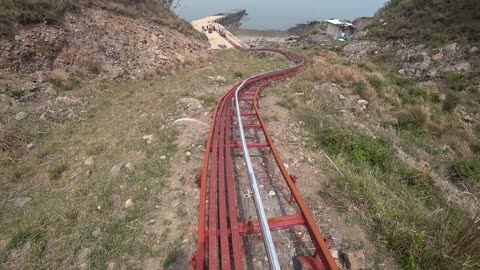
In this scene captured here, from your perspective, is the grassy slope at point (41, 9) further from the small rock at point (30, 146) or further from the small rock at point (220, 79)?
the small rock at point (220, 79)

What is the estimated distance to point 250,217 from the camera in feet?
13.9

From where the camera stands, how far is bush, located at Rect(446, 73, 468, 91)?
2086 cm

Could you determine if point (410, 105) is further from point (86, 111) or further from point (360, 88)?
point (86, 111)

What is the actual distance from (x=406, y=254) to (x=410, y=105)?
13.1 m

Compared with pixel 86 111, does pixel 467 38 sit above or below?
A: above

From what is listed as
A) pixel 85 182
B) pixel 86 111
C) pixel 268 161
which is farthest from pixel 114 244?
pixel 86 111

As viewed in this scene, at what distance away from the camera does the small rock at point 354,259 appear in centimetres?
369

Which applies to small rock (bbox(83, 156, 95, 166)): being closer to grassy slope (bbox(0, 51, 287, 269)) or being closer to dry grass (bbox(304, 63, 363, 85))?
grassy slope (bbox(0, 51, 287, 269))

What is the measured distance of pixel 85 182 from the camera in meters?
5.86

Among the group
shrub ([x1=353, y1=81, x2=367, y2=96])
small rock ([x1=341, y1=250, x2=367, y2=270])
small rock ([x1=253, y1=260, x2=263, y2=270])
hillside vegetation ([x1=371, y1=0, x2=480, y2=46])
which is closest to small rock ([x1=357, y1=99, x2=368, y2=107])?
shrub ([x1=353, y1=81, x2=367, y2=96])

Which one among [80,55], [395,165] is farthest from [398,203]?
[80,55]

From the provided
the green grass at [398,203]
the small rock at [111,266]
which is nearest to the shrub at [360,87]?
the green grass at [398,203]

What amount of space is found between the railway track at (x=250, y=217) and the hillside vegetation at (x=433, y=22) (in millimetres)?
30446

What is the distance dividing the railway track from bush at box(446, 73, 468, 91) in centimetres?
2234
